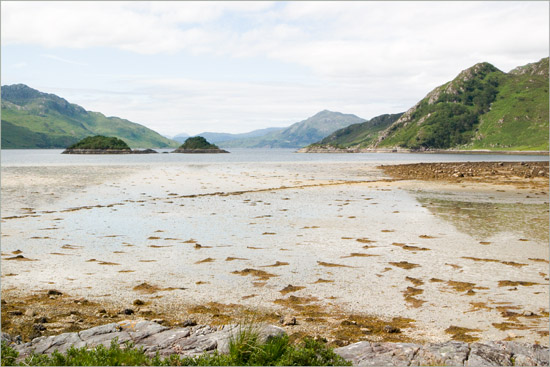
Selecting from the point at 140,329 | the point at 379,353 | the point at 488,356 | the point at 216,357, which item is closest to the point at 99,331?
the point at 140,329

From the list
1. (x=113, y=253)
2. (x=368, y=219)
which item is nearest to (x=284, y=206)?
(x=368, y=219)

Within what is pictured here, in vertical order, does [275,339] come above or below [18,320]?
above

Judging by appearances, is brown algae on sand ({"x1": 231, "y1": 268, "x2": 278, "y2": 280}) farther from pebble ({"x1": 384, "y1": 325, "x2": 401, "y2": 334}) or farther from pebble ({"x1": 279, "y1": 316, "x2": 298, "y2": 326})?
pebble ({"x1": 384, "y1": 325, "x2": 401, "y2": 334})

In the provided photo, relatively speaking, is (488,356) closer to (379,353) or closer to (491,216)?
(379,353)

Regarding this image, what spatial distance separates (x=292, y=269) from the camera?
18312 millimetres

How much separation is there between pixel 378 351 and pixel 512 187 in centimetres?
5346

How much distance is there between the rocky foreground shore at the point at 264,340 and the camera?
9.08 m

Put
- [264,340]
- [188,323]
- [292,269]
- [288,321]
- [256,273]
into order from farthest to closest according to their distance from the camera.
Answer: [292,269] → [256,273] → [288,321] → [188,323] → [264,340]

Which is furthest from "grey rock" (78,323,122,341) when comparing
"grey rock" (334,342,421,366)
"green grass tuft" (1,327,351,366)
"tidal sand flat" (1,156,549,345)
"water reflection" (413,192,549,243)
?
"water reflection" (413,192,549,243)

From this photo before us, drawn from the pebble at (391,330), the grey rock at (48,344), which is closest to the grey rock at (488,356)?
the pebble at (391,330)

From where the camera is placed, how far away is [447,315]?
13.2 metres

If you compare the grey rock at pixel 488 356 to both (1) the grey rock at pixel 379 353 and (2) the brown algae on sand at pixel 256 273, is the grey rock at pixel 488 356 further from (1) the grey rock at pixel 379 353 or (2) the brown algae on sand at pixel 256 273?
(2) the brown algae on sand at pixel 256 273

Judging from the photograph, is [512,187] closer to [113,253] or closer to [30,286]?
[113,253]

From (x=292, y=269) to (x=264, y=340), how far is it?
8935 mm
